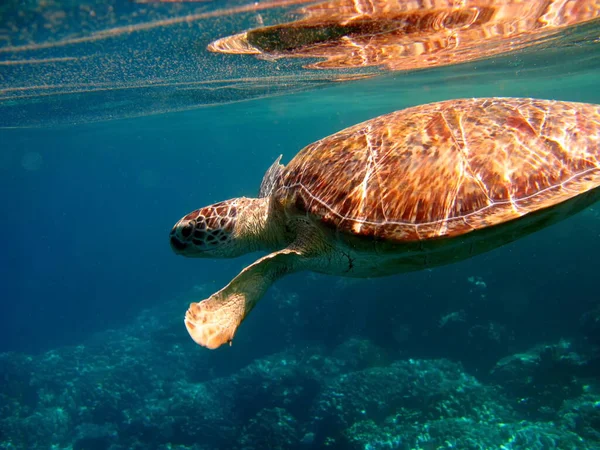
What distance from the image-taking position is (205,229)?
4164mm

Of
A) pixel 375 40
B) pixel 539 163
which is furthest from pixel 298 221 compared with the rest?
pixel 375 40

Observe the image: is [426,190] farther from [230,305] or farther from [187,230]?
[187,230]

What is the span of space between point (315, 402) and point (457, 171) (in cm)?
897

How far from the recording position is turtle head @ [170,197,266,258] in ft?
13.7

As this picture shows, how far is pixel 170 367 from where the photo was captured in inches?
597

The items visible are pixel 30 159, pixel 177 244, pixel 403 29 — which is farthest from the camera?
pixel 30 159

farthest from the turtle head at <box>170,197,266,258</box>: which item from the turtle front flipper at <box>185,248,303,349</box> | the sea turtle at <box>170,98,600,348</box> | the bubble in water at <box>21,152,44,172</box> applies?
the bubble in water at <box>21,152,44,172</box>

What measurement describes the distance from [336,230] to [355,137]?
1151mm

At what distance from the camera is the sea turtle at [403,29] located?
636cm

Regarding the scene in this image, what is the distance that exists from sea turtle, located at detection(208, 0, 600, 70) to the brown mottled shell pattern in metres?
3.57

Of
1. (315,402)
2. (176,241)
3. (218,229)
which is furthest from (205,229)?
(315,402)

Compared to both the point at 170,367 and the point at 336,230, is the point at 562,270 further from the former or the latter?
the point at 170,367

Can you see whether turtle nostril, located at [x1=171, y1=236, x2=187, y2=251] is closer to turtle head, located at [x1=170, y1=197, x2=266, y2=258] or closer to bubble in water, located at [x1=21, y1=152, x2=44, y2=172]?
turtle head, located at [x1=170, y1=197, x2=266, y2=258]

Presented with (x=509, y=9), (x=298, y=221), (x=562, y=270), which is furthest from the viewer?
(x=562, y=270)
